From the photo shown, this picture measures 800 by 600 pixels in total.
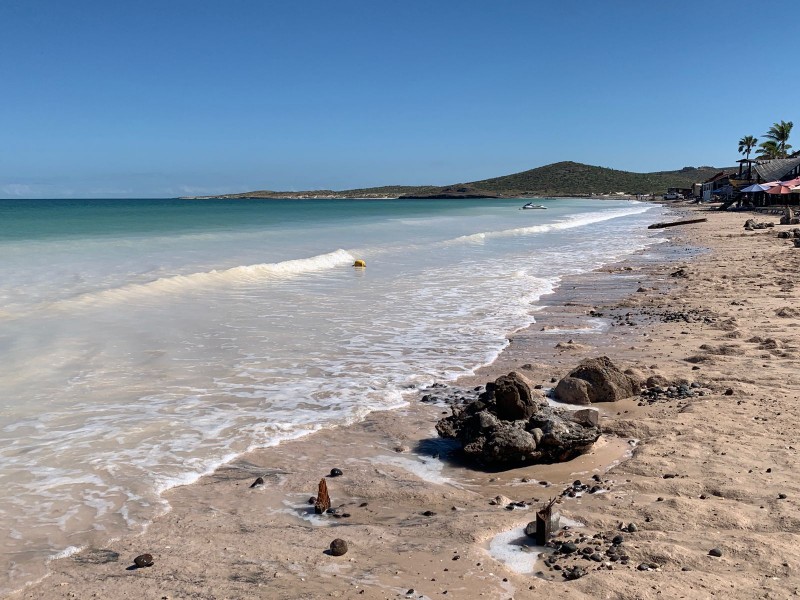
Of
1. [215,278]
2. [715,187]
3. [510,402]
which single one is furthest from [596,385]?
[715,187]

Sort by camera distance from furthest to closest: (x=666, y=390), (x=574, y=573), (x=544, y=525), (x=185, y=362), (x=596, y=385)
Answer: (x=185, y=362), (x=666, y=390), (x=596, y=385), (x=544, y=525), (x=574, y=573)

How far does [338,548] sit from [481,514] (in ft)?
3.50

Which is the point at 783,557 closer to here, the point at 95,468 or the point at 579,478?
the point at 579,478

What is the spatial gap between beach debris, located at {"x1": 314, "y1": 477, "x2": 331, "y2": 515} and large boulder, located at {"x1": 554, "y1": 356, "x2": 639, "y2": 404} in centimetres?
316

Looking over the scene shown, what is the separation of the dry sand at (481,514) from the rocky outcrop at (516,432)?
0.14 m

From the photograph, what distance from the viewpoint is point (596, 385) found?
693 cm

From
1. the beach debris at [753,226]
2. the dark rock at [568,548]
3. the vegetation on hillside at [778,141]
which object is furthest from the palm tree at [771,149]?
the dark rock at [568,548]

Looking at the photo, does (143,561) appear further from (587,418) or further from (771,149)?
(771,149)

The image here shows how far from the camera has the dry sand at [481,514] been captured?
359cm

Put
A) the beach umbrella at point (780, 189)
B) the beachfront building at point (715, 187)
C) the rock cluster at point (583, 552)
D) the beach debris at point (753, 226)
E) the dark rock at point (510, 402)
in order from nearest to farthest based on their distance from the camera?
the rock cluster at point (583, 552), the dark rock at point (510, 402), the beach debris at point (753, 226), the beach umbrella at point (780, 189), the beachfront building at point (715, 187)

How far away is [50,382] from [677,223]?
37.3 m

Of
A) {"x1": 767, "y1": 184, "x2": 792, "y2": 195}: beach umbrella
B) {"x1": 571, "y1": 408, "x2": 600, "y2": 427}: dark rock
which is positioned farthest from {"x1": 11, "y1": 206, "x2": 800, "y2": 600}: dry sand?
A: {"x1": 767, "y1": 184, "x2": 792, "y2": 195}: beach umbrella

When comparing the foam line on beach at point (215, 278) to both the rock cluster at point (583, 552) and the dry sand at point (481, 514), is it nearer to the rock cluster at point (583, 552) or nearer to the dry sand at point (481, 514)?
the dry sand at point (481, 514)

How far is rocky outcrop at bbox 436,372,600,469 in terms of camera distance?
5.30m
